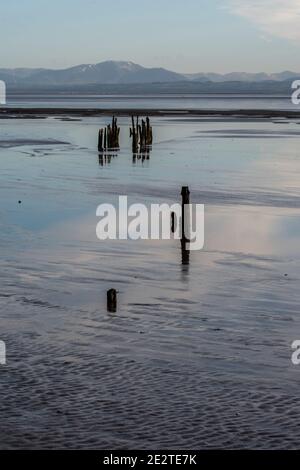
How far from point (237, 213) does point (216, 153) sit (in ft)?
91.9

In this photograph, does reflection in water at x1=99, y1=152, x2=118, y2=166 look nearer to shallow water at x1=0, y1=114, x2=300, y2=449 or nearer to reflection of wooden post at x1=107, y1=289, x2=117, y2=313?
shallow water at x1=0, y1=114, x2=300, y2=449

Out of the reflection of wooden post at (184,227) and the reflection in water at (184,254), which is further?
the reflection of wooden post at (184,227)

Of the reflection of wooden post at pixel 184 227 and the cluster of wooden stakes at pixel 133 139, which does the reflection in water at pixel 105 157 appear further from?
the reflection of wooden post at pixel 184 227

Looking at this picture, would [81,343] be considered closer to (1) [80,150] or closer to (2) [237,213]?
(2) [237,213]

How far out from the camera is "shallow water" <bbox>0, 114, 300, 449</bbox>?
12.8m

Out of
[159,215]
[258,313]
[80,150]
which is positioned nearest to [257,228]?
Answer: [159,215]

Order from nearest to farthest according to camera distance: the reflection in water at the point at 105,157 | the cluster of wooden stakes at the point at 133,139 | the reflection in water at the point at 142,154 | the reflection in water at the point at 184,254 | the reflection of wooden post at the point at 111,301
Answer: the reflection of wooden post at the point at 111,301
the reflection in water at the point at 184,254
the reflection in water at the point at 105,157
the reflection in water at the point at 142,154
the cluster of wooden stakes at the point at 133,139

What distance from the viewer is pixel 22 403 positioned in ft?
44.3

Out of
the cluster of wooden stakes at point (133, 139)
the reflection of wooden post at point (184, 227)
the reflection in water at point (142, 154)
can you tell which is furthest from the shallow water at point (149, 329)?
the cluster of wooden stakes at point (133, 139)

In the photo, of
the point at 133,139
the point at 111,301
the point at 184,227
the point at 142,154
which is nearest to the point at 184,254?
the point at 184,227

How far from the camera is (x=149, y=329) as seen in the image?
17609mm

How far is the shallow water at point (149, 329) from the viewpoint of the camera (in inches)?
504

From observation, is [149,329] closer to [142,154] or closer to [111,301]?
[111,301]

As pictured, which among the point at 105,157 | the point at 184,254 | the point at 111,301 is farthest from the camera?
the point at 105,157
